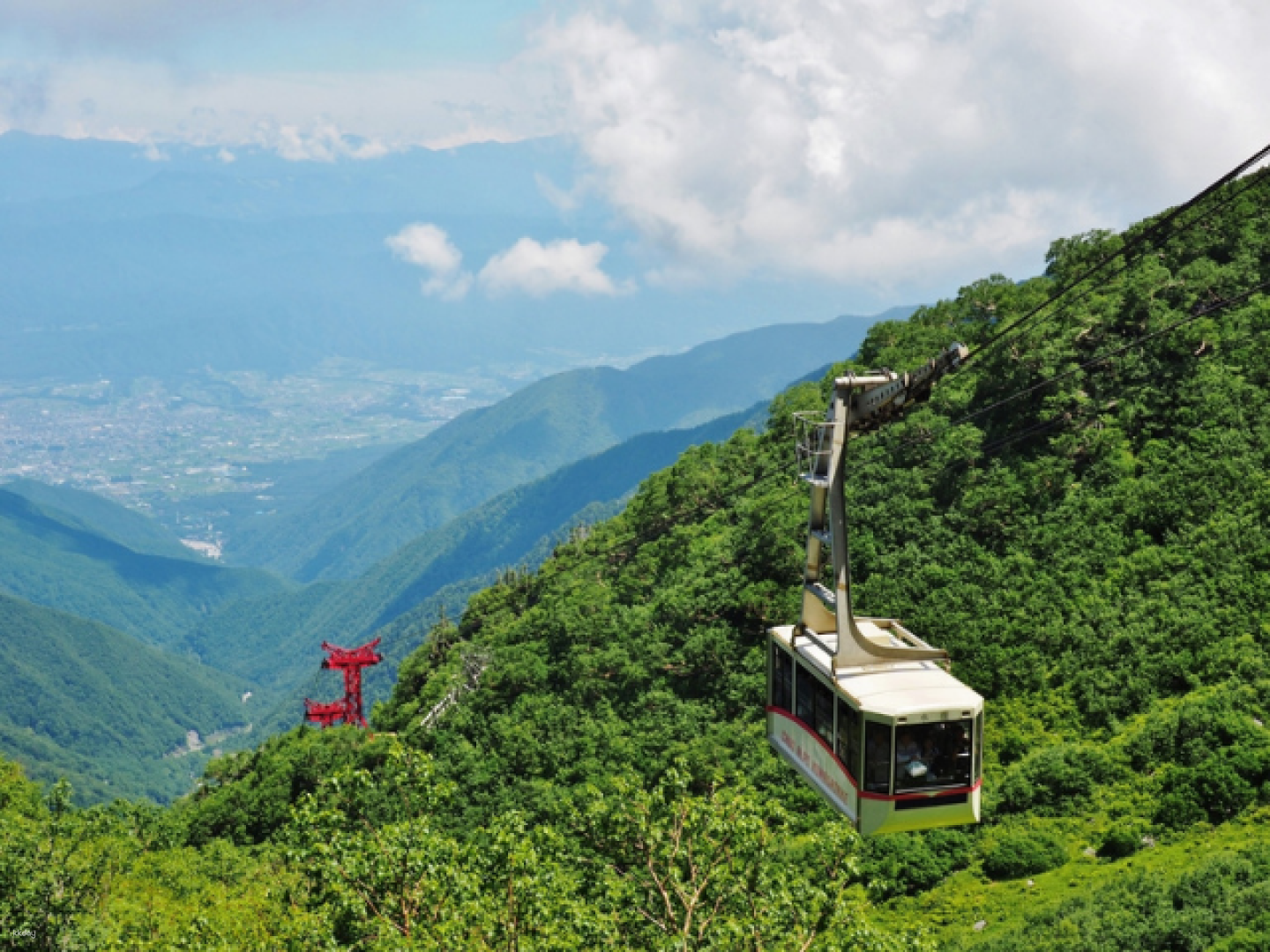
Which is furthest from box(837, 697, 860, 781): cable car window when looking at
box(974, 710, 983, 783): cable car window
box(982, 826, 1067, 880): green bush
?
box(982, 826, 1067, 880): green bush

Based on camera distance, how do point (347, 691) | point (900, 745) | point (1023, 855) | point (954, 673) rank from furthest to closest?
point (347, 691) → point (954, 673) → point (1023, 855) → point (900, 745)

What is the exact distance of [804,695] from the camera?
20.3 metres

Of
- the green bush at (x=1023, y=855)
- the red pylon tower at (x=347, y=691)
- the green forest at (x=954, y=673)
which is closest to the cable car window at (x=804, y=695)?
the green forest at (x=954, y=673)

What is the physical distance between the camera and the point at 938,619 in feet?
136

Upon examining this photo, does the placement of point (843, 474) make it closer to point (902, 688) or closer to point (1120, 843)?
point (902, 688)

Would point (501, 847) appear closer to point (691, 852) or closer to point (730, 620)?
point (691, 852)

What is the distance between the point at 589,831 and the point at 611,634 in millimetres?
36072

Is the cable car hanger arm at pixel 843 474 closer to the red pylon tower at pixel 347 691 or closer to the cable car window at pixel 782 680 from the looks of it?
the cable car window at pixel 782 680

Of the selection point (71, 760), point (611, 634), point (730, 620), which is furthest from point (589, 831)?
point (71, 760)

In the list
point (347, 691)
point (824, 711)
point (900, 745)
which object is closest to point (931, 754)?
point (900, 745)

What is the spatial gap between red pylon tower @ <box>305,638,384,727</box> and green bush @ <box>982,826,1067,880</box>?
56.2 m

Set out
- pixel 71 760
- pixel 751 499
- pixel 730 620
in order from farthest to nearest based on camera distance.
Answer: pixel 71 760 < pixel 751 499 < pixel 730 620

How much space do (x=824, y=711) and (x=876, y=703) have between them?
1939 millimetres

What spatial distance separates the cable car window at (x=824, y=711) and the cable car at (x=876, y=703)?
0.02m
